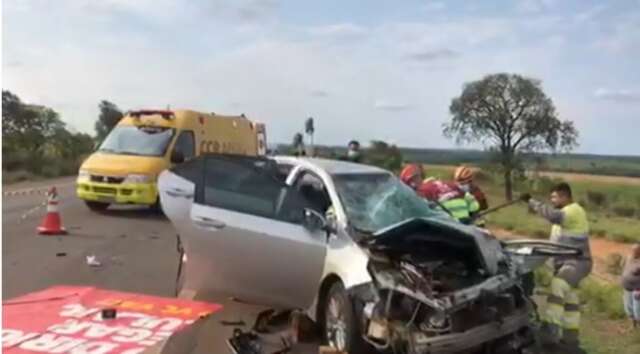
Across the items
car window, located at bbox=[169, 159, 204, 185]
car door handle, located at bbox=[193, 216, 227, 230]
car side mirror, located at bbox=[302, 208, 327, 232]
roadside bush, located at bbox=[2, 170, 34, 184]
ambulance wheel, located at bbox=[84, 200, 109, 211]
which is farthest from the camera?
roadside bush, located at bbox=[2, 170, 34, 184]

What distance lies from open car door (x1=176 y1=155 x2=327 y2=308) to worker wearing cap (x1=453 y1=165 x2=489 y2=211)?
272cm

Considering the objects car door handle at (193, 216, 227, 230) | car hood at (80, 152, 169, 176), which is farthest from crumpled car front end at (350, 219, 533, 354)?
car hood at (80, 152, 169, 176)

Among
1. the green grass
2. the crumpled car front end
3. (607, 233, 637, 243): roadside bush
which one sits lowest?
(607, 233, 637, 243): roadside bush

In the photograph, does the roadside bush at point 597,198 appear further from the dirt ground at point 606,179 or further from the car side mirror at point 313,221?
the car side mirror at point 313,221

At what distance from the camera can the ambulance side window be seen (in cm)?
1783

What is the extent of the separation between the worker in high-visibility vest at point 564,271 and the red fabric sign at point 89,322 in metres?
3.72

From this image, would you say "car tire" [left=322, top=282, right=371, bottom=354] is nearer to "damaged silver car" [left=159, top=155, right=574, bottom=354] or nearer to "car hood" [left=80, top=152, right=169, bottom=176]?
"damaged silver car" [left=159, top=155, right=574, bottom=354]

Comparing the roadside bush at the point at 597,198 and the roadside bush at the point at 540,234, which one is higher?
the roadside bush at the point at 540,234

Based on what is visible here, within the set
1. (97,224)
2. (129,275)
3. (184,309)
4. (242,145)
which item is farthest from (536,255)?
(242,145)

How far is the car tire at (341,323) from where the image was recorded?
20.6ft

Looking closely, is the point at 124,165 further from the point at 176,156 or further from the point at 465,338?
the point at 465,338

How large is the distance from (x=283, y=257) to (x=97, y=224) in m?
9.90

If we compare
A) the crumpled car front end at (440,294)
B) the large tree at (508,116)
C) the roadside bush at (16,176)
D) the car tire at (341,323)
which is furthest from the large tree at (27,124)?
the crumpled car front end at (440,294)

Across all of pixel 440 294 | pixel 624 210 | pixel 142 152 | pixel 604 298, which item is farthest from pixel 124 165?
pixel 624 210
